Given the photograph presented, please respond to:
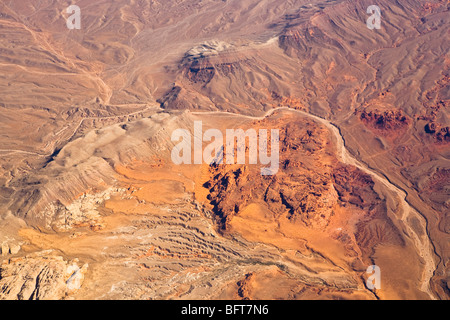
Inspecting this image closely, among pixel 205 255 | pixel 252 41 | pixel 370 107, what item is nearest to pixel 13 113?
pixel 205 255

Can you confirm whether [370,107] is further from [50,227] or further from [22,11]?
[22,11]
